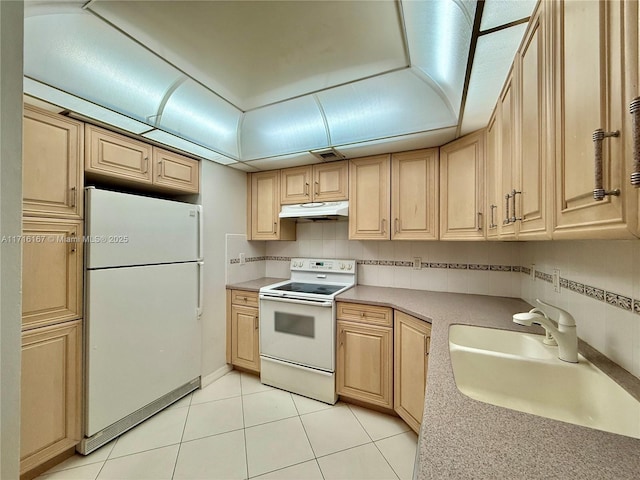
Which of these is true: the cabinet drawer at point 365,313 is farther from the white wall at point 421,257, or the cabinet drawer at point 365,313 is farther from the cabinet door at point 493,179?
the cabinet door at point 493,179

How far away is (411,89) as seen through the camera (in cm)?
158

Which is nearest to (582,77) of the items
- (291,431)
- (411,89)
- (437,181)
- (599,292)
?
(599,292)

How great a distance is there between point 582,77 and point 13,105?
1.60 m

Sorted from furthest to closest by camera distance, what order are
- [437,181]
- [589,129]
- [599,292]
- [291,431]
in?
[437,181] < [291,431] < [599,292] < [589,129]

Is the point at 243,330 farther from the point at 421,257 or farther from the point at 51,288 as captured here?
the point at 421,257

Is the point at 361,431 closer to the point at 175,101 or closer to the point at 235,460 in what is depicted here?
the point at 235,460

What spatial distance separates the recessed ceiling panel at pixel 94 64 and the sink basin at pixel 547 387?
2.06m

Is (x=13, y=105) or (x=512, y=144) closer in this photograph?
(x=13, y=105)

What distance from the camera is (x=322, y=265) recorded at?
2.78 meters

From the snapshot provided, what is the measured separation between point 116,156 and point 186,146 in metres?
0.48

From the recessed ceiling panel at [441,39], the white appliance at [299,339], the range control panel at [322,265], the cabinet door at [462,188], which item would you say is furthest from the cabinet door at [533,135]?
the range control panel at [322,265]

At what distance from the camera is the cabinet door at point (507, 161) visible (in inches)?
47.9

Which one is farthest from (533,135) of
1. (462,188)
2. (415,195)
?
(415,195)

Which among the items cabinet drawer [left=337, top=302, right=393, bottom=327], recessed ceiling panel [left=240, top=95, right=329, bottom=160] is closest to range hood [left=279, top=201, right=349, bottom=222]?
recessed ceiling panel [left=240, top=95, right=329, bottom=160]
